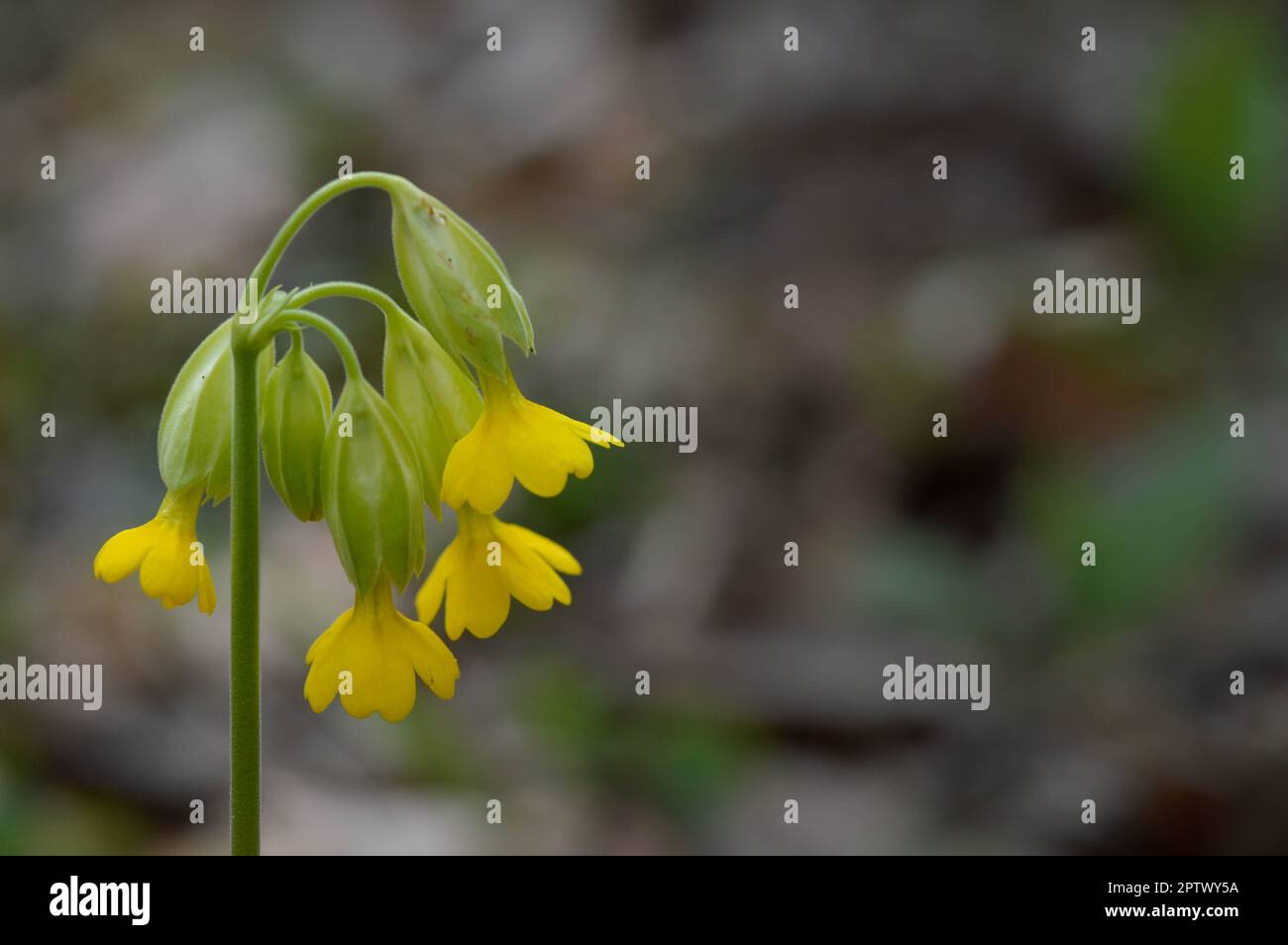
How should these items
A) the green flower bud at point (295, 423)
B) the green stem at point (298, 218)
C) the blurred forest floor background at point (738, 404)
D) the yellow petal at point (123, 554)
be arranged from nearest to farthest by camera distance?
the green stem at point (298, 218) → the green flower bud at point (295, 423) → the yellow petal at point (123, 554) → the blurred forest floor background at point (738, 404)

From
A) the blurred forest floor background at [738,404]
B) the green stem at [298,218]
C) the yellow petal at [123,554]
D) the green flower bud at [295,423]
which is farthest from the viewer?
the blurred forest floor background at [738,404]

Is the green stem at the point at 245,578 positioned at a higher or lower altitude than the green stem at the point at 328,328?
lower

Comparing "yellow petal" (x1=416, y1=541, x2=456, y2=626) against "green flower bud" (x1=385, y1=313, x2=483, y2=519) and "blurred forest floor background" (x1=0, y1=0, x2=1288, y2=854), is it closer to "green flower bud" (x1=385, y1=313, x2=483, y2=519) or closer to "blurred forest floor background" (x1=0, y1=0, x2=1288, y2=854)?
"green flower bud" (x1=385, y1=313, x2=483, y2=519)

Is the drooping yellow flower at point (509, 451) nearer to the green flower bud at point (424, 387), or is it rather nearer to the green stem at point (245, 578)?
the green flower bud at point (424, 387)

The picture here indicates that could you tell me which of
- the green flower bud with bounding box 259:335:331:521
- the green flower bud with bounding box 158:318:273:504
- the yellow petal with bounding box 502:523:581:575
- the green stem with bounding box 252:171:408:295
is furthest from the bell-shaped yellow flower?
the green stem with bounding box 252:171:408:295

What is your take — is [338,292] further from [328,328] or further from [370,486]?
[370,486]

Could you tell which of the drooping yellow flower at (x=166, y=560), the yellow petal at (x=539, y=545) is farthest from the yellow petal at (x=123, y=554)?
the yellow petal at (x=539, y=545)

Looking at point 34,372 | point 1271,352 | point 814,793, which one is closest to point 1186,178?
point 1271,352
